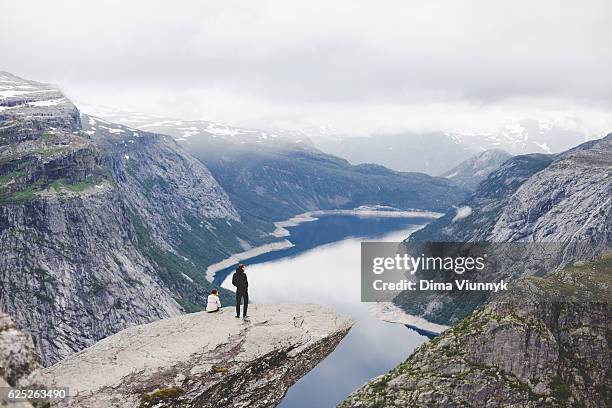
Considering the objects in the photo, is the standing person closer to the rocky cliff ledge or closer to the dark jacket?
the dark jacket

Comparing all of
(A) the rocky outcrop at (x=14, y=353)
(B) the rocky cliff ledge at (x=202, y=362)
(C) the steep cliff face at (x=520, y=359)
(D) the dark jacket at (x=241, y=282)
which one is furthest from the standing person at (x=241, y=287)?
(C) the steep cliff face at (x=520, y=359)

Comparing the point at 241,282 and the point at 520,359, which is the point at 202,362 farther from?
the point at 520,359

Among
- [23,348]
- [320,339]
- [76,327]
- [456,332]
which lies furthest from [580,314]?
[76,327]

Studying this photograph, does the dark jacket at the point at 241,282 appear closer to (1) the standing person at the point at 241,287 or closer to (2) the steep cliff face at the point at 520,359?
(1) the standing person at the point at 241,287

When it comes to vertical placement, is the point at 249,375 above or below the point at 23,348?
below

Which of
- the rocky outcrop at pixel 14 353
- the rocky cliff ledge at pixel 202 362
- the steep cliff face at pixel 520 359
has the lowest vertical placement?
the steep cliff face at pixel 520 359

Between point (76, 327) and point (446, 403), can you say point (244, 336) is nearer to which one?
point (446, 403)

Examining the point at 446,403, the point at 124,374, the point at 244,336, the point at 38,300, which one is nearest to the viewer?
the point at 124,374
